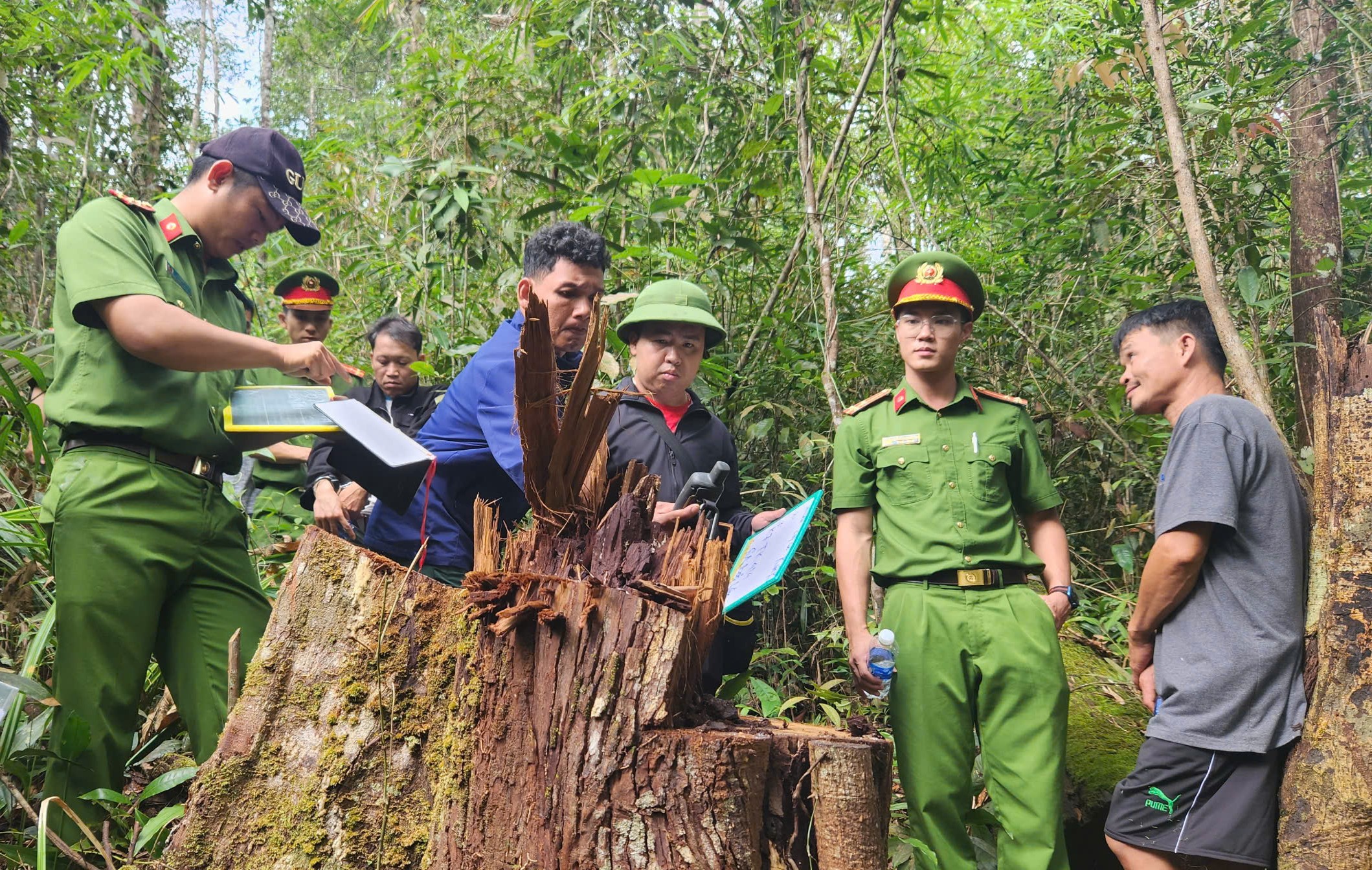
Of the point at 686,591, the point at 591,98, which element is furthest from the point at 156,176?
the point at 686,591

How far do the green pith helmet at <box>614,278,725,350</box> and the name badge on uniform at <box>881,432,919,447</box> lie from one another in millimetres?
742

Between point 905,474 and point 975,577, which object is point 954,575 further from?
point 905,474

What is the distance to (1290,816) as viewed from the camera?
239 centimetres

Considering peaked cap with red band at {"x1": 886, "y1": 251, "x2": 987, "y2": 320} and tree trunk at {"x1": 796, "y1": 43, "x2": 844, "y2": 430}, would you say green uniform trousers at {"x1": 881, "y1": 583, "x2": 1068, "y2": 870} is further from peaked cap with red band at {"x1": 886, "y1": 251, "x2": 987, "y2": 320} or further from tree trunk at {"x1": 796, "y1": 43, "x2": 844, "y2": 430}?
tree trunk at {"x1": 796, "y1": 43, "x2": 844, "y2": 430}

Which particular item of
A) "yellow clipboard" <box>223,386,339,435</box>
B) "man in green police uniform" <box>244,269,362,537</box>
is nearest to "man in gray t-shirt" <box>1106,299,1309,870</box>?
"yellow clipboard" <box>223,386,339,435</box>

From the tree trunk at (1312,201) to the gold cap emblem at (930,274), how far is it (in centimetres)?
212

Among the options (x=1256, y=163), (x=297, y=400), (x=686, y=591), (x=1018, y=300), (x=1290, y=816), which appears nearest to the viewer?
(x=686, y=591)

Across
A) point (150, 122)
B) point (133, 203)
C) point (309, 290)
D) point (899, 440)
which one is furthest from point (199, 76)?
point (899, 440)

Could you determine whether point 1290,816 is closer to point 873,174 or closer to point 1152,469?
point 1152,469

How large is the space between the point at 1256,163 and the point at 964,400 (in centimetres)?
263

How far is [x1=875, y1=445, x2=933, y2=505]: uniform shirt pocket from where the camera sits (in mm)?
3107

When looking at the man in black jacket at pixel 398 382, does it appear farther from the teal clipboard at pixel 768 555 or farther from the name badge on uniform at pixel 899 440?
the teal clipboard at pixel 768 555

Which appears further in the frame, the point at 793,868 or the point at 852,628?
the point at 852,628

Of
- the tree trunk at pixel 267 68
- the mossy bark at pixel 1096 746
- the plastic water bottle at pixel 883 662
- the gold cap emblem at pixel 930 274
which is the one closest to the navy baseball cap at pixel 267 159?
the gold cap emblem at pixel 930 274
